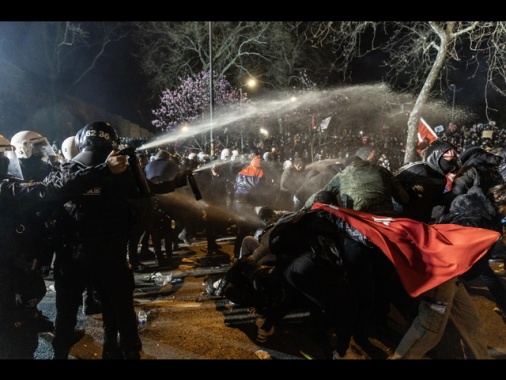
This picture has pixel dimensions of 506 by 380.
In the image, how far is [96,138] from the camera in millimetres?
3512

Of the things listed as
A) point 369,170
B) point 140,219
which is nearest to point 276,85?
point 140,219

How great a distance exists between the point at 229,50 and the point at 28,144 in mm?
23211

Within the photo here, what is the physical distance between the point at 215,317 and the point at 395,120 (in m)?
35.5

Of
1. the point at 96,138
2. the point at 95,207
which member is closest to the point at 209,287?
the point at 95,207

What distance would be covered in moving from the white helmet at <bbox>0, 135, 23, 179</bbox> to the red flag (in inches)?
135

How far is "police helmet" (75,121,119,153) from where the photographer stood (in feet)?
11.5

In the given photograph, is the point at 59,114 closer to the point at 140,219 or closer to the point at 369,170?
the point at 140,219

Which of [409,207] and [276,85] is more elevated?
[276,85]

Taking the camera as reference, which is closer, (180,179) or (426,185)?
(180,179)

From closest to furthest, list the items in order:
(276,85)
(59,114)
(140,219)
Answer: (140,219)
(59,114)
(276,85)

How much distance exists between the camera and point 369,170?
15.2ft

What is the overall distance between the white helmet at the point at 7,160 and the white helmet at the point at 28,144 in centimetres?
163

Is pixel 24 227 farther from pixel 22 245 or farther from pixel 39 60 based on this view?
pixel 39 60

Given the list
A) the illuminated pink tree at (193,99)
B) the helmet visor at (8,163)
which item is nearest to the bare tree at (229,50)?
the illuminated pink tree at (193,99)
